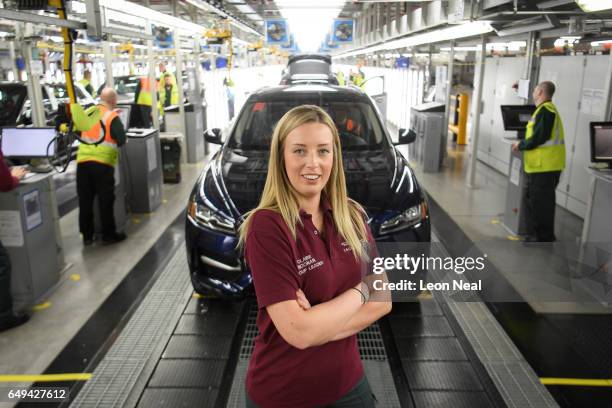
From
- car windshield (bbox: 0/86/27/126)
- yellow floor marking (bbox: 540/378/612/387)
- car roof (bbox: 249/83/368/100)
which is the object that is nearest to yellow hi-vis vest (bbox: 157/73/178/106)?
car windshield (bbox: 0/86/27/126)

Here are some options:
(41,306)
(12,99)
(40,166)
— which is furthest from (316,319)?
(12,99)

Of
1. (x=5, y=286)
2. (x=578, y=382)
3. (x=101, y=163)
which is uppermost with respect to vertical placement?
(x=101, y=163)

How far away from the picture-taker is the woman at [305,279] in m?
1.35

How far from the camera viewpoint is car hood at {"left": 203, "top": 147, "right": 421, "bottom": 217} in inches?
142

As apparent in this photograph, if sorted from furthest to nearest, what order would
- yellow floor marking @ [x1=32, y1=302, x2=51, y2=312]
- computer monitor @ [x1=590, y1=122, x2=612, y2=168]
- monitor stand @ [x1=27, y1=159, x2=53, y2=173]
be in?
computer monitor @ [x1=590, y1=122, x2=612, y2=168] < monitor stand @ [x1=27, y1=159, x2=53, y2=173] < yellow floor marking @ [x1=32, y1=302, x2=51, y2=312]

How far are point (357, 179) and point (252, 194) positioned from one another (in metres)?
0.87

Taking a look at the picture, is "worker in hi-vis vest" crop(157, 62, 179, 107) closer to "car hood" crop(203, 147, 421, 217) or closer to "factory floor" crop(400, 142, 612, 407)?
"factory floor" crop(400, 142, 612, 407)

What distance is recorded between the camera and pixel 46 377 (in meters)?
3.12

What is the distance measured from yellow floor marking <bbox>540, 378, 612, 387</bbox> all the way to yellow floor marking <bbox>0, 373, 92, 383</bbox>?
2932mm

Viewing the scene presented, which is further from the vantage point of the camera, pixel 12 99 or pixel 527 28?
pixel 12 99

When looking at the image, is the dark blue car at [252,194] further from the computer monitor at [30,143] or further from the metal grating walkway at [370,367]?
the computer monitor at [30,143]

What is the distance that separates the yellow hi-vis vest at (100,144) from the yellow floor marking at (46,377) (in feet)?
8.59

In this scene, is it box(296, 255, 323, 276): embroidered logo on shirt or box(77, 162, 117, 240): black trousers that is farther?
box(77, 162, 117, 240): black trousers

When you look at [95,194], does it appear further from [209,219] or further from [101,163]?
[209,219]
